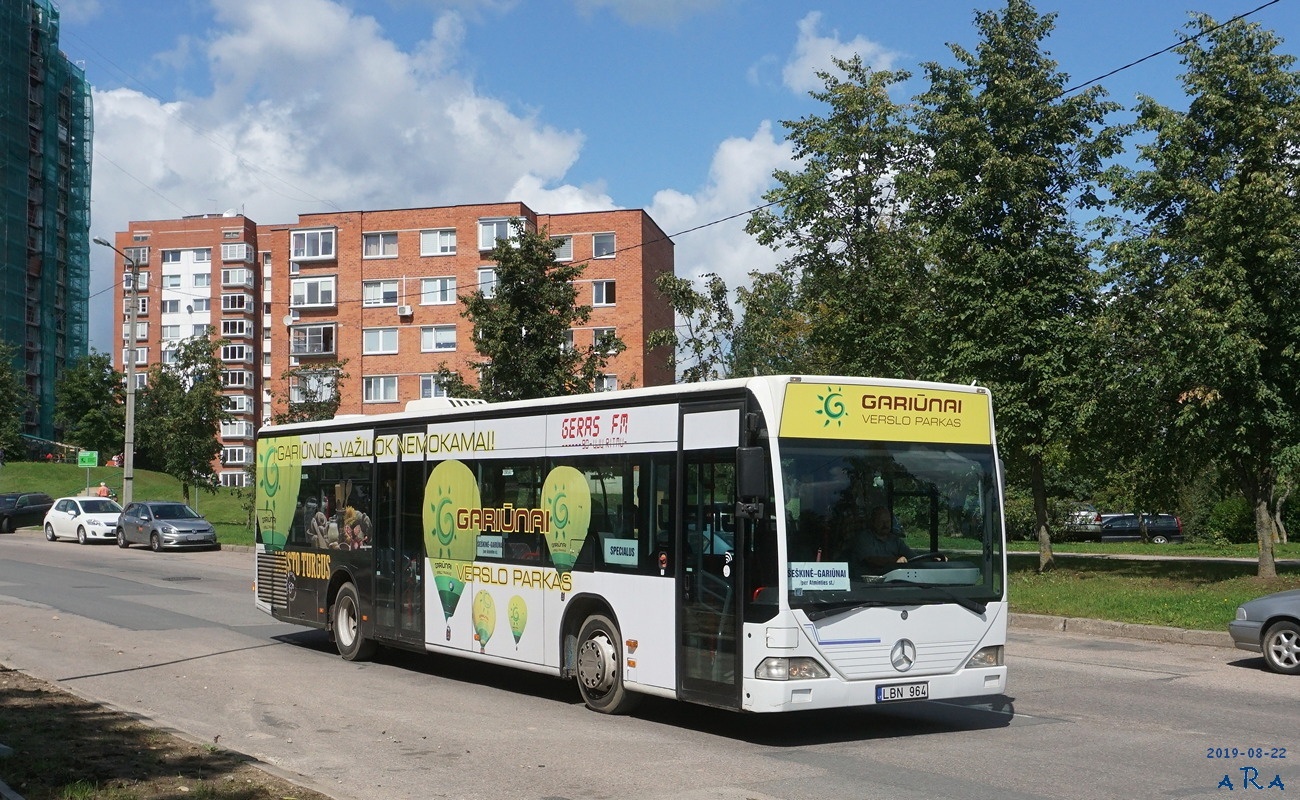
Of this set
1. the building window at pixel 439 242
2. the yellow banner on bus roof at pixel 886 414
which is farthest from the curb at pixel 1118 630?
the building window at pixel 439 242

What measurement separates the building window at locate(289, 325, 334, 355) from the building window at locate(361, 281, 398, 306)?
9.33 ft

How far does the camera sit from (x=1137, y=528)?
5488 cm

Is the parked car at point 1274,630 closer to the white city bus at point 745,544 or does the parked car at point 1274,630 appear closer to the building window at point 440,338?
the white city bus at point 745,544

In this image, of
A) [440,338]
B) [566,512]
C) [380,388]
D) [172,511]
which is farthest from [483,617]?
[380,388]

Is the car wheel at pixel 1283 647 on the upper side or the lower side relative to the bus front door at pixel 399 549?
lower

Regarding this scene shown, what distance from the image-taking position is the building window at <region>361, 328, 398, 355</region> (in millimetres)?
77062

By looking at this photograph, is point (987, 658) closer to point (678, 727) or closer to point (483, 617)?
point (678, 727)

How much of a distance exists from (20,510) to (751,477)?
52.4 m

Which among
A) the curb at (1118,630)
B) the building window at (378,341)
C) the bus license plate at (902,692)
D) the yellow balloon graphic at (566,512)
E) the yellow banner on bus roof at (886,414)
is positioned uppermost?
the building window at (378,341)

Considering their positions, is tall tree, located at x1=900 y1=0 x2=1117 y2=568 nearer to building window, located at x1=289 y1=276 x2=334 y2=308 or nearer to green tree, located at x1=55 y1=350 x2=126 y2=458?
building window, located at x1=289 y1=276 x2=334 y2=308

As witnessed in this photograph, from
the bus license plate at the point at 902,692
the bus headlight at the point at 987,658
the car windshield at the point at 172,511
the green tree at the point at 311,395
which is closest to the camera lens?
the bus license plate at the point at 902,692

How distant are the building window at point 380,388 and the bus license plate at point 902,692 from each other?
68.4 metres

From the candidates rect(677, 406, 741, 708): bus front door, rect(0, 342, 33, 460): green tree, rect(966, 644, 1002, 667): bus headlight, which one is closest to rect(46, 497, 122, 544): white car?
rect(0, 342, 33, 460): green tree

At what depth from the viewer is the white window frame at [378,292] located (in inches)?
3029
